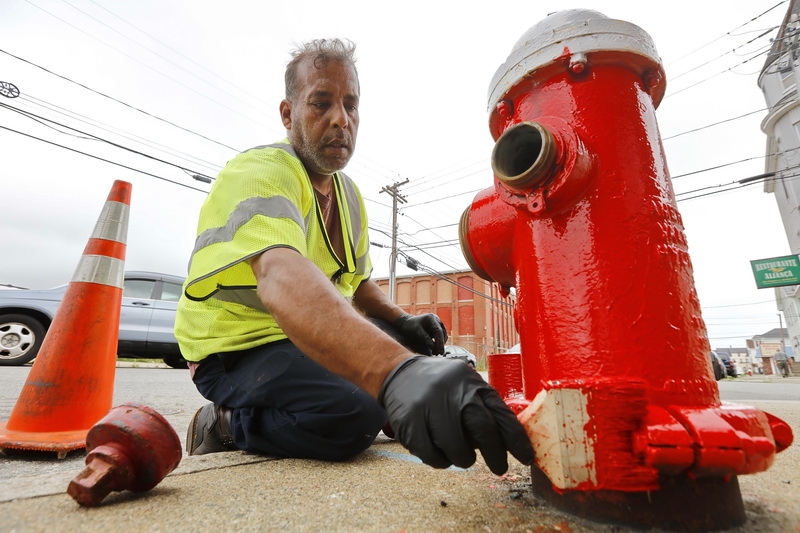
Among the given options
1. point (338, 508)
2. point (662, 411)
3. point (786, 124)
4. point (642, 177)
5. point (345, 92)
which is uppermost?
point (786, 124)

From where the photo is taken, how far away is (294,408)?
146 centimetres

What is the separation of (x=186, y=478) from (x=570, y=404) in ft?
3.23

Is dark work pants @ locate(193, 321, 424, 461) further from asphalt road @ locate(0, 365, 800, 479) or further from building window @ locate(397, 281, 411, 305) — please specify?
building window @ locate(397, 281, 411, 305)

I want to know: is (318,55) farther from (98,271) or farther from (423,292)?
(423,292)

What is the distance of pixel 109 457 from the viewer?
0.88 metres

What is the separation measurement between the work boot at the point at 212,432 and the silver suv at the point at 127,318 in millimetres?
5705

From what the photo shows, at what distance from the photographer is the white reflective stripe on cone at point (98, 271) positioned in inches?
75.9

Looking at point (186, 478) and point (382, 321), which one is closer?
point (186, 478)

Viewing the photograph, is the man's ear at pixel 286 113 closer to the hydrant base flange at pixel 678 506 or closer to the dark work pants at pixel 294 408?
the dark work pants at pixel 294 408

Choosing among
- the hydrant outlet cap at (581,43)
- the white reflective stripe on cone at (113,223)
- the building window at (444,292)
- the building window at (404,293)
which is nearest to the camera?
the hydrant outlet cap at (581,43)

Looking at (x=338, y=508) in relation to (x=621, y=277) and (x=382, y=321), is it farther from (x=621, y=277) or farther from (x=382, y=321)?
(x=382, y=321)

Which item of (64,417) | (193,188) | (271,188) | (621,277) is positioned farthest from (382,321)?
(193,188)

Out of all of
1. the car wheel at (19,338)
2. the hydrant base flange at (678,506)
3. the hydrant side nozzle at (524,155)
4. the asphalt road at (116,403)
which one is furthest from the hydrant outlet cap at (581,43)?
the car wheel at (19,338)

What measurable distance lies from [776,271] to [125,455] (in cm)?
2494
